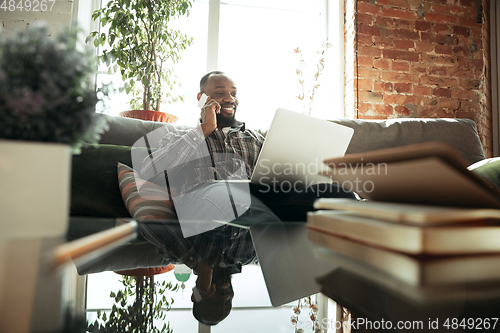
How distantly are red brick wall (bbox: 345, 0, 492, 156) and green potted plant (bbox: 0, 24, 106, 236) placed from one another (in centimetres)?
263

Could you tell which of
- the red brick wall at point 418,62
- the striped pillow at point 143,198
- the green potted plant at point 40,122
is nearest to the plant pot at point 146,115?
the striped pillow at point 143,198

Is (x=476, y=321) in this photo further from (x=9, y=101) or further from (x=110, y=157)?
(x=110, y=157)

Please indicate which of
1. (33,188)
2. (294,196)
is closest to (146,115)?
(294,196)

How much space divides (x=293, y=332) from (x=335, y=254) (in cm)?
17

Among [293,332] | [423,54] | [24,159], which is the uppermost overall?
[423,54]

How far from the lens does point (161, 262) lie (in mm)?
344

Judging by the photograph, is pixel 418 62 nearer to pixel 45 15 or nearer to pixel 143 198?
pixel 143 198

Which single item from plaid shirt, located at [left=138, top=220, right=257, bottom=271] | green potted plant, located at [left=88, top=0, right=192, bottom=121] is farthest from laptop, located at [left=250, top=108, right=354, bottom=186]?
green potted plant, located at [left=88, top=0, right=192, bottom=121]

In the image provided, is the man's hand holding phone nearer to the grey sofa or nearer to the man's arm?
the man's arm

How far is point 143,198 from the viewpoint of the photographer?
1154 mm

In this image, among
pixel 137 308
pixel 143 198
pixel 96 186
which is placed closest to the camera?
pixel 137 308

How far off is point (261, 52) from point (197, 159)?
2077 millimetres

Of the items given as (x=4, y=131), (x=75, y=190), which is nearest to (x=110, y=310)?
(x=4, y=131)

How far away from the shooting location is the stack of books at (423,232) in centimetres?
28
